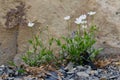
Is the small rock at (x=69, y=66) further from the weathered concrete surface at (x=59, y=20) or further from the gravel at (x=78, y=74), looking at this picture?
the weathered concrete surface at (x=59, y=20)

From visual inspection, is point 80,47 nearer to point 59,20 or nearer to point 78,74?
point 78,74

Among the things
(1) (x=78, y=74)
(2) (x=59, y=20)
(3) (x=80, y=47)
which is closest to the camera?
(1) (x=78, y=74)

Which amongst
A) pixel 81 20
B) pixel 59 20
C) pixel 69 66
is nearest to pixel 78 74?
pixel 69 66

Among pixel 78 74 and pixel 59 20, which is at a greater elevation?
pixel 59 20

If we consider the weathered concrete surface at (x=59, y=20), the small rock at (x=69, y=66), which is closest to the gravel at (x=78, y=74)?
the small rock at (x=69, y=66)

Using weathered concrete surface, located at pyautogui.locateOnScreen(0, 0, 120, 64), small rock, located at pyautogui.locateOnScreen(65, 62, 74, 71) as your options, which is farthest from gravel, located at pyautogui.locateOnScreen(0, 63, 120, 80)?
weathered concrete surface, located at pyautogui.locateOnScreen(0, 0, 120, 64)

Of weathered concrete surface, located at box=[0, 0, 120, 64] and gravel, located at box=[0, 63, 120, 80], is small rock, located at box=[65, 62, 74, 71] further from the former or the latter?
weathered concrete surface, located at box=[0, 0, 120, 64]

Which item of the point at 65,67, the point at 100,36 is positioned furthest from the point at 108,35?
the point at 65,67

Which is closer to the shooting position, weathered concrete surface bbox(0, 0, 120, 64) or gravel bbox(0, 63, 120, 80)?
gravel bbox(0, 63, 120, 80)
